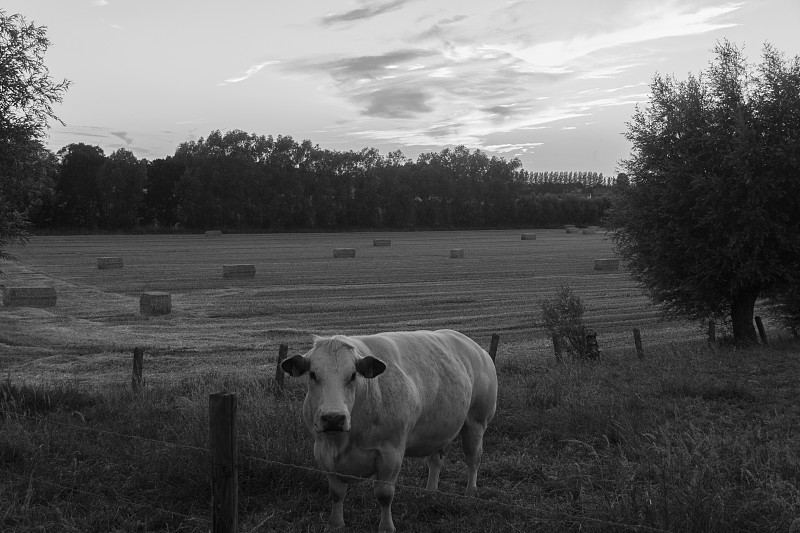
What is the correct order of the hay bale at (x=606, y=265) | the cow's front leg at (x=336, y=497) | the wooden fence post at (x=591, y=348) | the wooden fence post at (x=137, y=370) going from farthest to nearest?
the hay bale at (x=606, y=265) → the wooden fence post at (x=591, y=348) → the wooden fence post at (x=137, y=370) → the cow's front leg at (x=336, y=497)

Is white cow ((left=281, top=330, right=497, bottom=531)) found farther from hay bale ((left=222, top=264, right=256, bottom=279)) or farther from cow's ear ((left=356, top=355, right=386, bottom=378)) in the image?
hay bale ((left=222, top=264, right=256, bottom=279))

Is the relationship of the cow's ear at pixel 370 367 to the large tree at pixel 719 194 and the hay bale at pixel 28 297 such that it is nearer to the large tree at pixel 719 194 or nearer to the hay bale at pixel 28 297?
the large tree at pixel 719 194

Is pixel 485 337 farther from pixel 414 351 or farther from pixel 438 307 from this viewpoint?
pixel 414 351

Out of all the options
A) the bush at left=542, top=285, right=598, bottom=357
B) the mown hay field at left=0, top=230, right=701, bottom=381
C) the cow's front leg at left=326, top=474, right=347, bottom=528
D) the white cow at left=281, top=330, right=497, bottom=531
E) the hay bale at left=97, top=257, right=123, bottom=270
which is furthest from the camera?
the hay bale at left=97, top=257, right=123, bottom=270

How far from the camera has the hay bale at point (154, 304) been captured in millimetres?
24188

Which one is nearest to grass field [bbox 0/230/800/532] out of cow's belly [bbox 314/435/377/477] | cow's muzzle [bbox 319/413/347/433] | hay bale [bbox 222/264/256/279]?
cow's belly [bbox 314/435/377/477]

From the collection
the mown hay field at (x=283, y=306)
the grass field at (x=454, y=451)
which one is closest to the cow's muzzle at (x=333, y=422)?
the grass field at (x=454, y=451)

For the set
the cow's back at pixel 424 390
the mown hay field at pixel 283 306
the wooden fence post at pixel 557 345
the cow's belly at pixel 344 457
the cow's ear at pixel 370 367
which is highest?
the cow's ear at pixel 370 367

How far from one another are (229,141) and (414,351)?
105 meters

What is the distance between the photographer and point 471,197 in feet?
429

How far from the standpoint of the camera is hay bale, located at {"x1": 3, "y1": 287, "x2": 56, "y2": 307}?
25781 millimetres

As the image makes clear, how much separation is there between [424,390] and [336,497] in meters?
1.23

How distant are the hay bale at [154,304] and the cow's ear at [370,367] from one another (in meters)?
20.7

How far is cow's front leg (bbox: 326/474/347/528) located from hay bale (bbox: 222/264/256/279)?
32.2m
